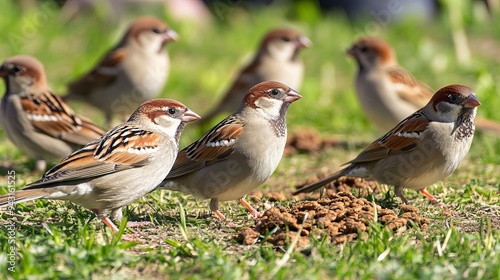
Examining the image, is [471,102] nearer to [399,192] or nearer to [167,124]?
[399,192]

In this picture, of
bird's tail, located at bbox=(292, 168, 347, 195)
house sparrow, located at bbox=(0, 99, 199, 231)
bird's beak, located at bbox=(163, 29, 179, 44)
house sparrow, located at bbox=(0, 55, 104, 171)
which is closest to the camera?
house sparrow, located at bbox=(0, 99, 199, 231)

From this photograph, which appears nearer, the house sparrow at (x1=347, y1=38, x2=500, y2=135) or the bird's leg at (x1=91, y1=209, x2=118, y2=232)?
the bird's leg at (x1=91, y1=209, x2=118, y2=232)

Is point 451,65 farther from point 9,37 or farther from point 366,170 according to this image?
point 9,37

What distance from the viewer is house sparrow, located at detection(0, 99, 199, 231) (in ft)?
16.1

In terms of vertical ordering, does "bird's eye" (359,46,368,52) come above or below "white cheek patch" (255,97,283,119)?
below

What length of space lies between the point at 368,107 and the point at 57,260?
15.5 ft

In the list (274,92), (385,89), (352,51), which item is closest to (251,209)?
(274,92)

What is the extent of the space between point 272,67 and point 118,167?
4406 mm

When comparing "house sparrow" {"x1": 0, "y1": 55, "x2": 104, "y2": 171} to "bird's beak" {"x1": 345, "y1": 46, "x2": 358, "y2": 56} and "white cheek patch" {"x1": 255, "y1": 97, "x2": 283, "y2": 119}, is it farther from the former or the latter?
"bird's beak" {"x1": 345, "y1": 46, "x2": 358, "y2": 56}

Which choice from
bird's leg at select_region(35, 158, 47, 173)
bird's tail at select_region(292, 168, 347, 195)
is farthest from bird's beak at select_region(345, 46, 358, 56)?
bird's leg at select_region(35, 158, 47, 173)

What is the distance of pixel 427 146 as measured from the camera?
18.8ft

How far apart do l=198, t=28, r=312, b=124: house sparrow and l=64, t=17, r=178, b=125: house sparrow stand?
772 mm

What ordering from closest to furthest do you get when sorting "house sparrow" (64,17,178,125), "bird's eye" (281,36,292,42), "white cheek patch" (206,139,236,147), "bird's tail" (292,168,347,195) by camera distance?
"white cheek patch" (206,139,236,147) < "bird's tail" (292,168,347,195) < "house sparrow" (64,17,178,125) < "bird's eye" (281,36,292,42)

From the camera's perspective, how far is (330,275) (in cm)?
414
